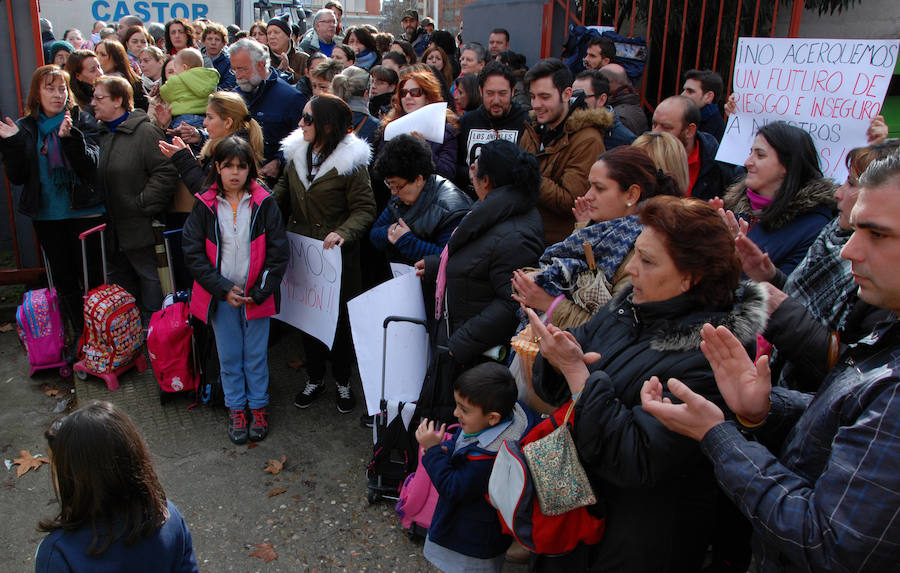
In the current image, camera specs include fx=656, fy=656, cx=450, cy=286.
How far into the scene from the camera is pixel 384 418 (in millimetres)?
3732

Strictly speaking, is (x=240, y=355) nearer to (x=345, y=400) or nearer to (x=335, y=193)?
A: (x=345, y=400)

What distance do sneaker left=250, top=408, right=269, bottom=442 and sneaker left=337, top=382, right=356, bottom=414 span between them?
539 millimetres

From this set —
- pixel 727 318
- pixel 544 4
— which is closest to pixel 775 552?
pixel 727 318

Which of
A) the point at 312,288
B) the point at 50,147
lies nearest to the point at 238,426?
the point at 312,288

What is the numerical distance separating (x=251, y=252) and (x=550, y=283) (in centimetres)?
231

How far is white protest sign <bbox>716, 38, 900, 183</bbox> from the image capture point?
3.80 meters

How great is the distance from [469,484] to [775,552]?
51.4 inches

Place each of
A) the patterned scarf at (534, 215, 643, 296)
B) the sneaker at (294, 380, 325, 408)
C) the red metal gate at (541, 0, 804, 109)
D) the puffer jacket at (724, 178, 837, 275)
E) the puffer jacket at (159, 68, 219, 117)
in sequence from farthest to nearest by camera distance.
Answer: the red metal gate at (541, 0, 804, 109) → the puffer jacket at (159, 68, 219, 117) → the sneaker at (294, 380, 325, 408) → the puffer jacket at (724, 178, 837, 275) → the patterned scarf at (534, 215, 643, 296)

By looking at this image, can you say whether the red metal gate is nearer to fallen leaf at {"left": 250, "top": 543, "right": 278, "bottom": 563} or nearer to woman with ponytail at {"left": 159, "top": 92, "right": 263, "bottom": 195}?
woman with ponytail at {"left": 159, "top": 92, "right": 263, "bottom": 195}

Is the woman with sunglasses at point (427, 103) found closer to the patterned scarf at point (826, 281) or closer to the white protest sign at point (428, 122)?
the white protest sign at point (428, 122)

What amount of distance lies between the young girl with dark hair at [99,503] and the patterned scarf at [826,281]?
2280mm

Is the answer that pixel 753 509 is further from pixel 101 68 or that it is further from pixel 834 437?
pixel 101 68

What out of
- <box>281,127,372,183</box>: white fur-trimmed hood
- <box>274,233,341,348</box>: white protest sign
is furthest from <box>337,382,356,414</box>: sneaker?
<box>281,127,372,183</box>: white fur-trimmed hood

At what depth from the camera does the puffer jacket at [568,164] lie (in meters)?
3.99
